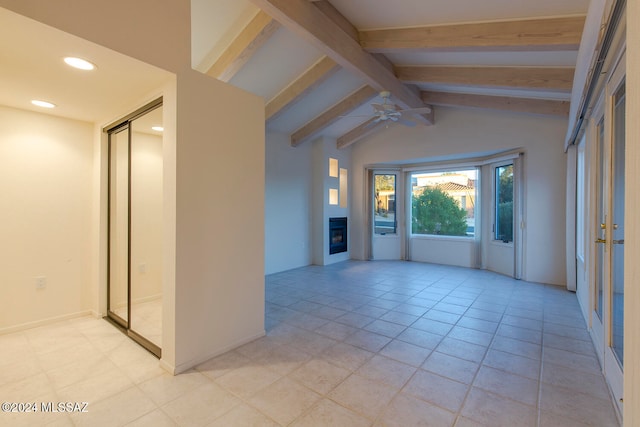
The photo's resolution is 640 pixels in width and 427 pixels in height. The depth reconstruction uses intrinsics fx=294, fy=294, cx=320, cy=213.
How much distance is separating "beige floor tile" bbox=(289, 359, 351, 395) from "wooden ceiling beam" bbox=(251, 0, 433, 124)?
10.6 ft

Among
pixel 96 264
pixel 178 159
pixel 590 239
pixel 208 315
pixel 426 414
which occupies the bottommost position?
pixel 426 414

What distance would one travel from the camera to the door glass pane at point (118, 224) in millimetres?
3275

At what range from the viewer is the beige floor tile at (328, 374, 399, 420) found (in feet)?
6.41

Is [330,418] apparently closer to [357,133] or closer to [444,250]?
[444,250]

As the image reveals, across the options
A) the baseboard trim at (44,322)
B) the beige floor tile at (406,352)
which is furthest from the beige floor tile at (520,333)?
the baseboard trim at (44,322)

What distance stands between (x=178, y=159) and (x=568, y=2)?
3623 millimetres

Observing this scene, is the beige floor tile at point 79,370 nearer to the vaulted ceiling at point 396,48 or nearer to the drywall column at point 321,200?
the vaulted ceiling at point 396,48

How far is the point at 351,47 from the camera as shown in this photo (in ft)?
12.1

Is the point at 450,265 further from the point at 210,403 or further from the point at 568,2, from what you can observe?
the point at 210,403

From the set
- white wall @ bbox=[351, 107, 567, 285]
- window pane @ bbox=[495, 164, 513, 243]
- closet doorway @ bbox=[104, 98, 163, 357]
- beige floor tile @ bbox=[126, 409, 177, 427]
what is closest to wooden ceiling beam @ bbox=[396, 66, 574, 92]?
white wall @ bbox=[351, 107, 567, 285]

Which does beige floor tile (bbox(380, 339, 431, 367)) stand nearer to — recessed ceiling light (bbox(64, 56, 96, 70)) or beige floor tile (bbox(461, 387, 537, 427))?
beige floor tile (bbox(461, 387, 537, 427))

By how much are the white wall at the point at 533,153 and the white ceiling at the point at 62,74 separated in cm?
558

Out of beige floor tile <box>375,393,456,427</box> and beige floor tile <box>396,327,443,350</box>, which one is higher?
beige floor tile <box>396,327,443,350</box>

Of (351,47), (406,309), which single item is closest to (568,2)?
(351,47)
